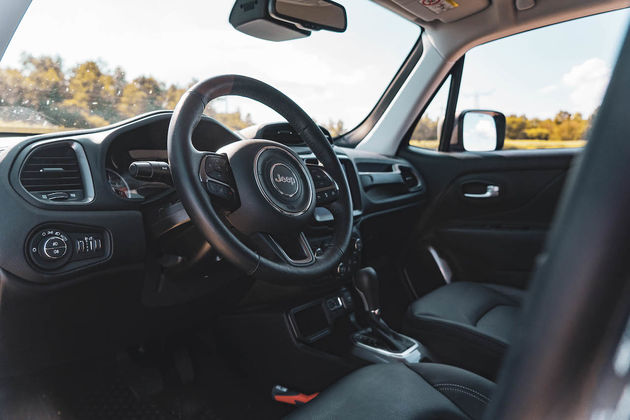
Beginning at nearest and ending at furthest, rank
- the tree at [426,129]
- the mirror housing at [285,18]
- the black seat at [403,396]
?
the black seat at [403,396]
the mirror housing at [285,18]
the tree at [426,129]

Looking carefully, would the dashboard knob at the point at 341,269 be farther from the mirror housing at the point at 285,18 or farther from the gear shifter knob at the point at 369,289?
the mirror housing at the point at 285,18

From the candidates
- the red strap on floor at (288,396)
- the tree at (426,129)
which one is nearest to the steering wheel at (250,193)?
the red strap on floor at (288,396)

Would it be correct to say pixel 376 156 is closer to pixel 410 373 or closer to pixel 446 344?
pixel 446 344

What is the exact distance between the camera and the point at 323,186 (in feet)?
5.13

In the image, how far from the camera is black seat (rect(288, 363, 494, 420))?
1.11m

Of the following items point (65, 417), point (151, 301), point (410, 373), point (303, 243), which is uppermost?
point (303, 243)

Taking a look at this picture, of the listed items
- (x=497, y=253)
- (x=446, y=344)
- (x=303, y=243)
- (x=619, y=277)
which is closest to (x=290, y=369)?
(x=446, y=344)

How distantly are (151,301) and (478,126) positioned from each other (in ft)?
6.46

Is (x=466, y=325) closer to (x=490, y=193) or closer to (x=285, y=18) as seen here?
(x=490, y=193)

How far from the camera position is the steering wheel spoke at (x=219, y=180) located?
1242 millimetres

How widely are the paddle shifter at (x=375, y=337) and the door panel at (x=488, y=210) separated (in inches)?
30.5

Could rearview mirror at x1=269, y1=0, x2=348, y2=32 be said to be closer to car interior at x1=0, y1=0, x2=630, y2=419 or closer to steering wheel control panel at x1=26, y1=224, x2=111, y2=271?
car interior at x1=0, y1=0, x2=630, y2=419

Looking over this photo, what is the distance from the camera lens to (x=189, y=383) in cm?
208

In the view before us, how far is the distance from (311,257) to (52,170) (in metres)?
0.75
